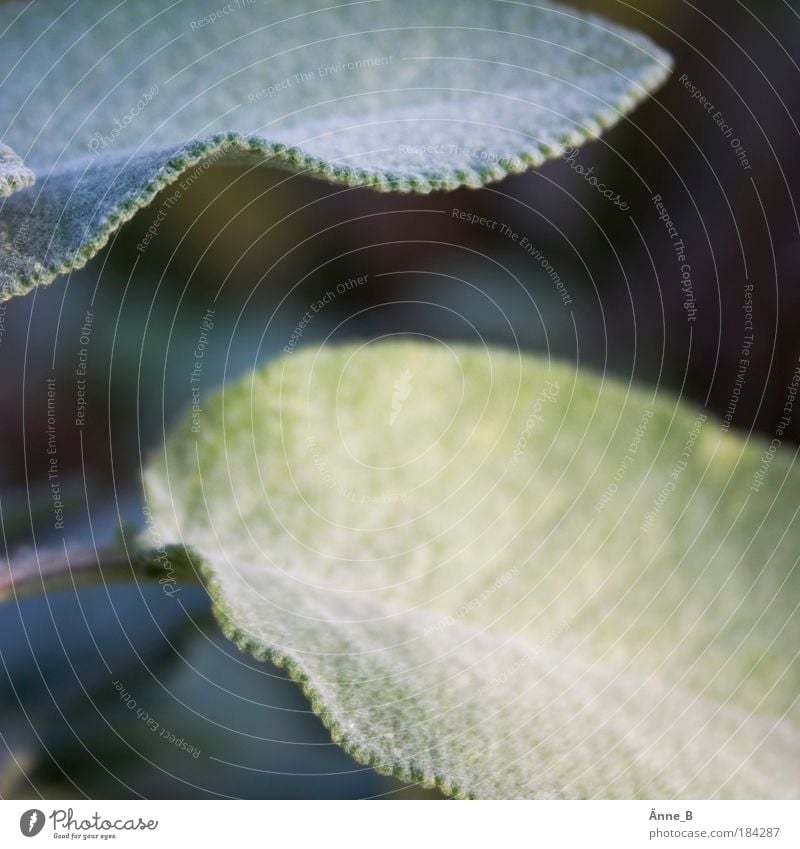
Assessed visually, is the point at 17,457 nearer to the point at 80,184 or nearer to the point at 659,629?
the point at 80,184

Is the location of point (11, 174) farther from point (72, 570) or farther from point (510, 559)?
point (510, 559)

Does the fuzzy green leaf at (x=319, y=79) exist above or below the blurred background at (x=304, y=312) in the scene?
above

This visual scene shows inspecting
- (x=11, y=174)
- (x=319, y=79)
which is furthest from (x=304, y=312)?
(x=11, y=174)

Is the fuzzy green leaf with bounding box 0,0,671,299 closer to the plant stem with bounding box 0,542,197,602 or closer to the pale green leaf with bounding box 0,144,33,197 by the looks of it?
the pale green leaf with bounding box 0,144,33,197

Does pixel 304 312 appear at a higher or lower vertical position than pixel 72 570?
higher
